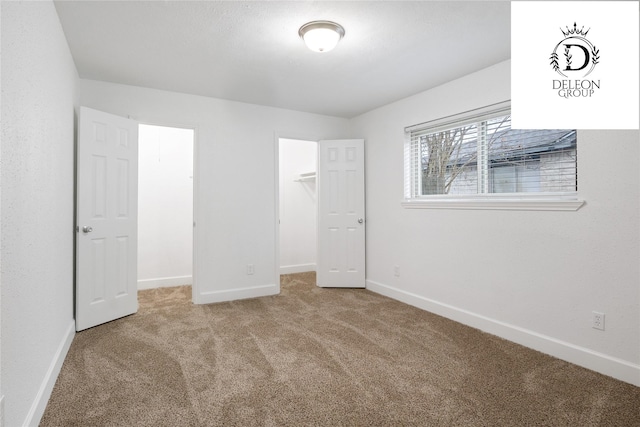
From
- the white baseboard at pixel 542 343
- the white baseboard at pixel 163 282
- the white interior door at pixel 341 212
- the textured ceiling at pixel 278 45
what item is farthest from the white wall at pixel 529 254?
the white baseboard at pixel 163 282

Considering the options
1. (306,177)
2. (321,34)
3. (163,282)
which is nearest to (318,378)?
(321,34)

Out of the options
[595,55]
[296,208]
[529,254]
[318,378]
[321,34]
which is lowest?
[318,378]

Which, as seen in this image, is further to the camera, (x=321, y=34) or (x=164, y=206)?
(x=164, y=206)

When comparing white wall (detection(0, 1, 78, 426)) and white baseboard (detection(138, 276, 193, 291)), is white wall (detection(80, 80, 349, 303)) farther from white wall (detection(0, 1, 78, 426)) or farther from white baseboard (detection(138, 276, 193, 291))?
white wall (detection(0, 1, 78, 426))

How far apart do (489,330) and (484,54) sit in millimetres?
2295

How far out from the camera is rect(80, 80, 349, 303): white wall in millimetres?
3566

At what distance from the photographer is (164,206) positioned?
177 inches

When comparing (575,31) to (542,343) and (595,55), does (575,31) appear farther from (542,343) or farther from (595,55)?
(542,343)

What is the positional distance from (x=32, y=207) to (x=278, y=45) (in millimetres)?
1892

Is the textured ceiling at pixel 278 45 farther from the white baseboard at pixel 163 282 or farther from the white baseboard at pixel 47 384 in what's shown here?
the white baseboard at pixel 163 282

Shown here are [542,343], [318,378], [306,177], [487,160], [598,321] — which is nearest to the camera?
[318,378]

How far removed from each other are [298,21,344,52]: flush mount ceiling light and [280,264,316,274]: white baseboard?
364 centimetres

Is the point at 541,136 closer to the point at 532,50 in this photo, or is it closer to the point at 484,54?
the point at 484,54

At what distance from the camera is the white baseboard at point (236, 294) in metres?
3.70
